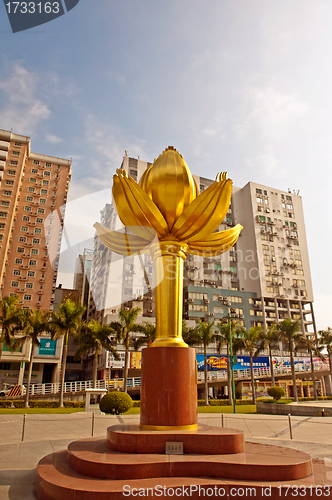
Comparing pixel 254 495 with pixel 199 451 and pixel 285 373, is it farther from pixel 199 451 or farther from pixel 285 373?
pixel 285 373

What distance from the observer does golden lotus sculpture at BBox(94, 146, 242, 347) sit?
28.7 feet

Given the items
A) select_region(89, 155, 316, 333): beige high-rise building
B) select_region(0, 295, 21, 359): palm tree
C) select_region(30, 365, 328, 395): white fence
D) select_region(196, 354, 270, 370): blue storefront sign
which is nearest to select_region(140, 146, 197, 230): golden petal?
select_region(0, 295, 21, 359): palm tree

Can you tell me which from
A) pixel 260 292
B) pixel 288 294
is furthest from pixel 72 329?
pixel 288 294

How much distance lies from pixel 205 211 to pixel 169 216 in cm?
95

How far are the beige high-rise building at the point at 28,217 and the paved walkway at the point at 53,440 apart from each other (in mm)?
37125

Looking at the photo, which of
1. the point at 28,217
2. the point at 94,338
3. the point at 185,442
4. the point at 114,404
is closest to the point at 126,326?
the point at 94,338

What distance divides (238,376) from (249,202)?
131 feet

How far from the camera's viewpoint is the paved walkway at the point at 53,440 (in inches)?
267

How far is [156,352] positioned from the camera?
8.02 metres

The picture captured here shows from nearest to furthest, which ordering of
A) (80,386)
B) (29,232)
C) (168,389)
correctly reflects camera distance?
(168,389), (80,386), (29,232)

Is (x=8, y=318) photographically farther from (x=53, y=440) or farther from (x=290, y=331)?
(x=290, y=331)

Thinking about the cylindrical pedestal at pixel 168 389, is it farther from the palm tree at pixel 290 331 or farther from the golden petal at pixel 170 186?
the palm tree at pixel 290 331

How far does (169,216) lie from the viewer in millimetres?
9156

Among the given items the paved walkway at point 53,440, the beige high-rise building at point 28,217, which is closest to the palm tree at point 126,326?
the paved walkway at point 53,440
